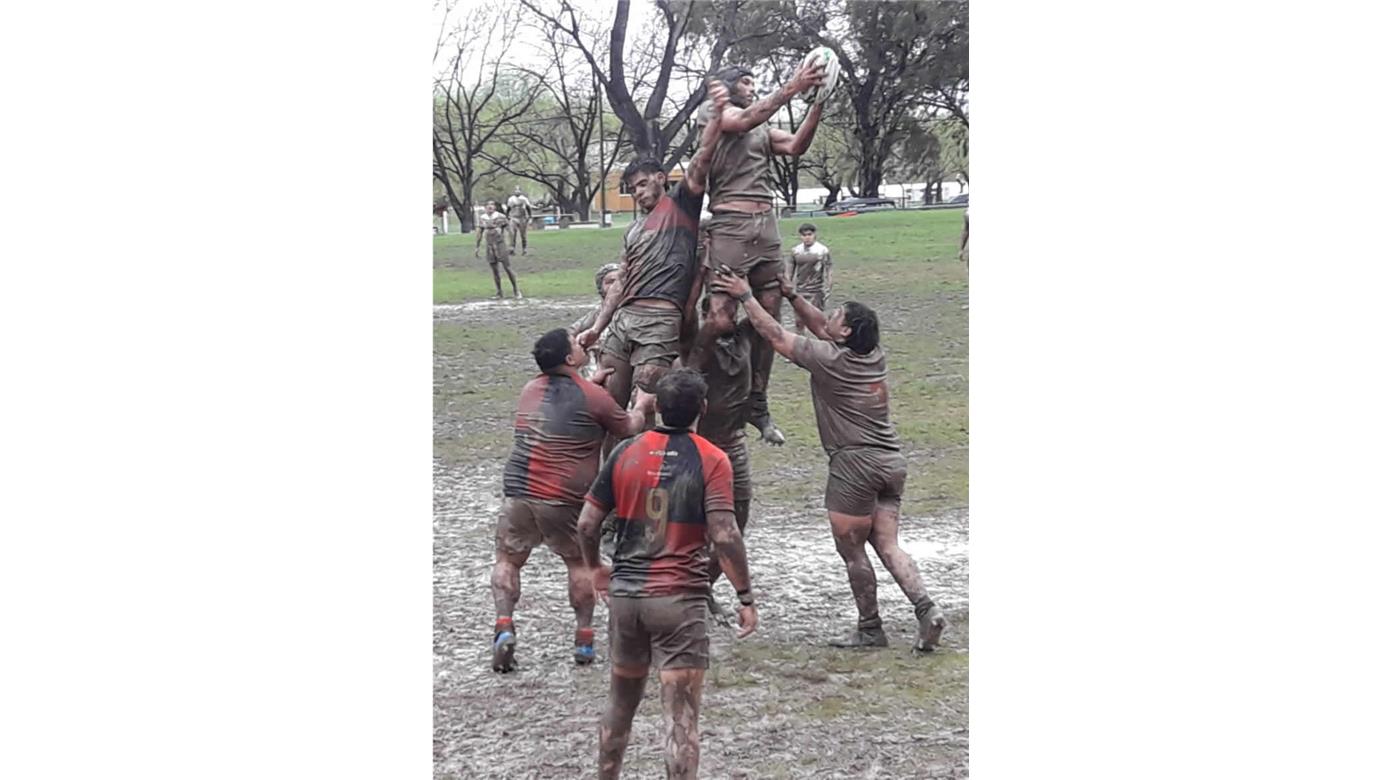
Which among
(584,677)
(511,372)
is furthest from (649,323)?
(511,372)

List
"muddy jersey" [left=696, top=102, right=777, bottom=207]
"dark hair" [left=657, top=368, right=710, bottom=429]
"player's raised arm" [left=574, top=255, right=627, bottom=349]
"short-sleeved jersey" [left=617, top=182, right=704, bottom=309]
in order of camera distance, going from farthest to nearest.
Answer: "player's raised arm" [left=574, top=255, right=627, bottom=349] → "short-sleeved jersey" [left=617, top=182, right=704, bottom=309] → "muddy jersey" [left=696, top=102, right=777, bottom=207] → "dark hair" [left=657, top=368, right=710, bottom=429]

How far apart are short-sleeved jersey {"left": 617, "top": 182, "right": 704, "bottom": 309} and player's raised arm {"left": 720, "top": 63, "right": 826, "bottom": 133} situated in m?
0.54

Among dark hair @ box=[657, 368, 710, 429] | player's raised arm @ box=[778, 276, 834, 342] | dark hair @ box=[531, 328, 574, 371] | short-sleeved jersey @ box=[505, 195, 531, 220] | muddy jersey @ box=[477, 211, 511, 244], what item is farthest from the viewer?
muddy jersey @ box=[477, 211, 511, 244]

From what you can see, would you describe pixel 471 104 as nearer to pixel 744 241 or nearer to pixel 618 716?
pixel 744 241

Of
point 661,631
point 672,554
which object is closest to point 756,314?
point 672,554

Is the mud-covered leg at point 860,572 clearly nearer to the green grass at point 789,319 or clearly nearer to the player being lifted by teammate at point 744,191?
the player being lifted by teammate at point 744,191

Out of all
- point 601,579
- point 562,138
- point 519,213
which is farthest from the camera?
point 519,213

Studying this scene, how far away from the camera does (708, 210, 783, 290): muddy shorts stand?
25.2 ft

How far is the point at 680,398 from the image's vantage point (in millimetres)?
6004

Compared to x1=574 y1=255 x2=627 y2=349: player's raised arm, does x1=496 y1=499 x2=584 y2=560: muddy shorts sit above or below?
below

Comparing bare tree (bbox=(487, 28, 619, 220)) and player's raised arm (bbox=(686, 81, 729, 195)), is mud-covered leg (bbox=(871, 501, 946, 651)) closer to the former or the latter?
player's raised arm (bbox=(686, 81, 729, 195))

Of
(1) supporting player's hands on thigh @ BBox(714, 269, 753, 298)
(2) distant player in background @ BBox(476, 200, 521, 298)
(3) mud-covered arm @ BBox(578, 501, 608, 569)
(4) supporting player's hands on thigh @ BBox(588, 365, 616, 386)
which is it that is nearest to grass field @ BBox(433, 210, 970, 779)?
(2) distant player in background @ BBox(476, 200, 521, 298)

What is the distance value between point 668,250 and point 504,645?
255 cm

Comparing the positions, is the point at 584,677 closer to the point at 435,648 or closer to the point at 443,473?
the point at 435,648
